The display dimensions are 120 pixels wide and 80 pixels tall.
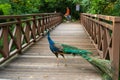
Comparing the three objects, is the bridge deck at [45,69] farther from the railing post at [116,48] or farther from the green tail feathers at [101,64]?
the railing post at [116,48]

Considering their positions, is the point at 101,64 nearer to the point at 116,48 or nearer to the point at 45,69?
the point at 116,48

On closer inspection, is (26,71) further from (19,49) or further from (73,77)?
(19,49)

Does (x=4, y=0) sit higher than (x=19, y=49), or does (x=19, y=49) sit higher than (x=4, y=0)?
(x=4, y=0)

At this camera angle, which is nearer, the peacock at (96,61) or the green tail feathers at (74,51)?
the peacock at (96,61)

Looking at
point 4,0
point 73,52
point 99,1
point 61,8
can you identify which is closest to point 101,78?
point 73,52

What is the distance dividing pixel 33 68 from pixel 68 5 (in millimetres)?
32329

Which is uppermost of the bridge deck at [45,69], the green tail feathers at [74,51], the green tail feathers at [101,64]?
the green tail feathers at [74,51]

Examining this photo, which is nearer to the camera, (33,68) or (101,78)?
(101,78)

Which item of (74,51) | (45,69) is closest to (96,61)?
(74,51)

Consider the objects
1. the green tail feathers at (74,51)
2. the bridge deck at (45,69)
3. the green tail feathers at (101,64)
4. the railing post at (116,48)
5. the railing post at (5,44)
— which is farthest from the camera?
the railing post at (5,44)

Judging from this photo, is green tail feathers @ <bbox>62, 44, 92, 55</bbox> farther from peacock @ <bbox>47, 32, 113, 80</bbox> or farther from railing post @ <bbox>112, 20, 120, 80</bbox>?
railing post @ <bbox>112, 20, 120, 80</bbox>

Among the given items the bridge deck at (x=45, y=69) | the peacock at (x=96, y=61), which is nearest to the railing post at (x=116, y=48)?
the peacock at (x=96, y=61)

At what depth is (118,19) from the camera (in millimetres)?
4902

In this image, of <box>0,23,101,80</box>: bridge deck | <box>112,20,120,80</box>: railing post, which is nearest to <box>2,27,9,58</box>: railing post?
<box>0,23,101,80</box>: bridge deck
